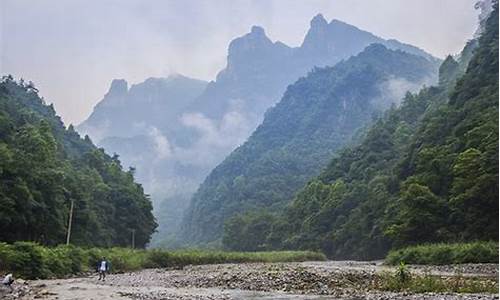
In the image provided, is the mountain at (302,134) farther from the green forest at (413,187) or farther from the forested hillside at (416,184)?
the forested hillside at (416,184)

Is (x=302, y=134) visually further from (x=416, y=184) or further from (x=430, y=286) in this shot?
(x=430, y=286)

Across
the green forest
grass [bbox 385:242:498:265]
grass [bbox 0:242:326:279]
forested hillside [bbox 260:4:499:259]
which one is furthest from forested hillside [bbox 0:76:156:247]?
grass [bbox 385:242:498:265]

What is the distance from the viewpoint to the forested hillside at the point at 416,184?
4369 centimetres

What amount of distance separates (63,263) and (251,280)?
43.3ft

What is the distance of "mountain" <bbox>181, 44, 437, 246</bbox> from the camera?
144 metres

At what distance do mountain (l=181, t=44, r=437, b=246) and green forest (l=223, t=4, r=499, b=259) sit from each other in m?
32.3

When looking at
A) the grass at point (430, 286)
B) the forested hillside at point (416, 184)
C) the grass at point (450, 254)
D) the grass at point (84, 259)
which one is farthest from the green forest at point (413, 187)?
the grass at point (84, 259)

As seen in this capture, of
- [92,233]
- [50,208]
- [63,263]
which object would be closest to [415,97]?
[92,233]

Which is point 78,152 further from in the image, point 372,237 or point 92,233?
point 372,237

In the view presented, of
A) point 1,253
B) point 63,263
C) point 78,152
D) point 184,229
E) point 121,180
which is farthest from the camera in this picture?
point 184,229

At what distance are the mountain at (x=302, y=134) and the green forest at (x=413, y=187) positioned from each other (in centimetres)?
3227

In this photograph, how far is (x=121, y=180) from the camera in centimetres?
8656

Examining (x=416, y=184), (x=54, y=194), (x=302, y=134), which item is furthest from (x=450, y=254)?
(x=302, y=134)

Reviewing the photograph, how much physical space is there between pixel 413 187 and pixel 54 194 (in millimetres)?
30671
